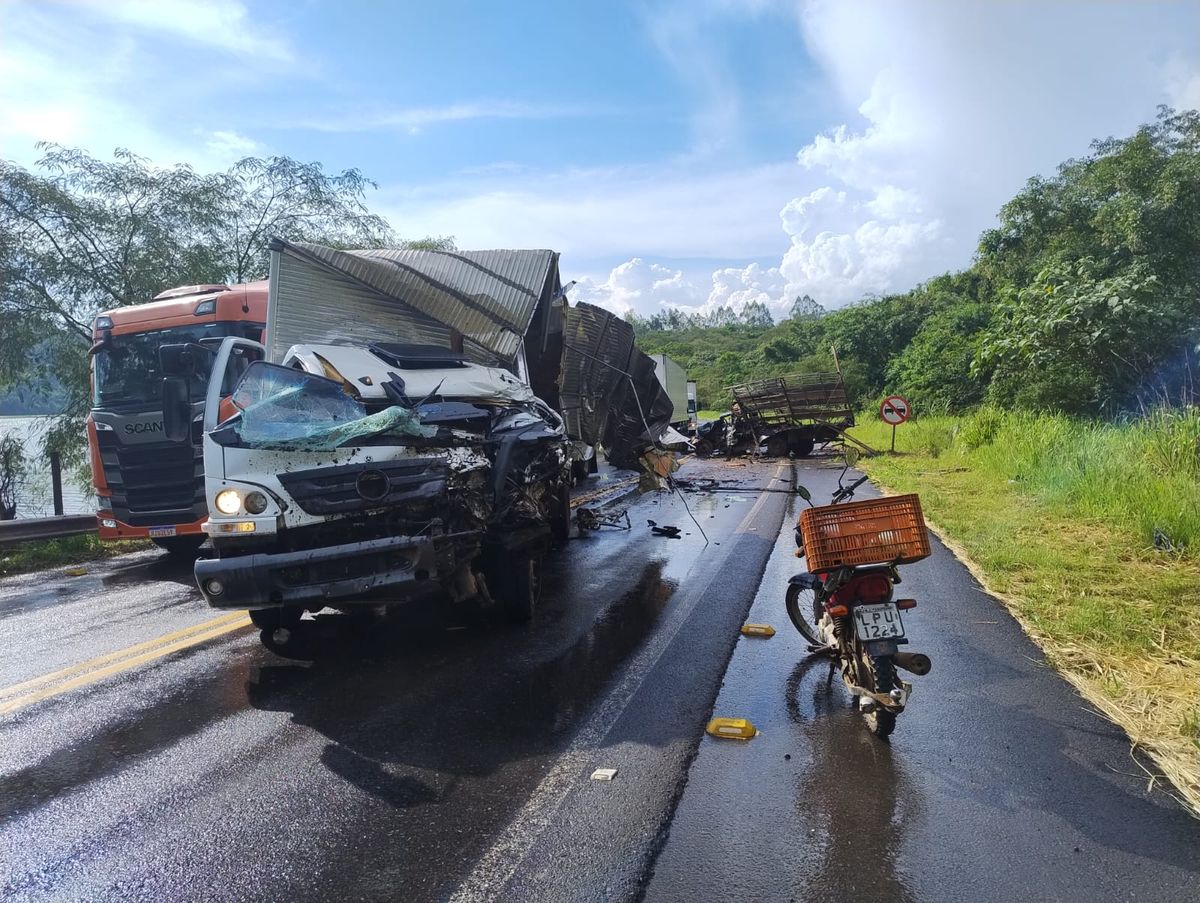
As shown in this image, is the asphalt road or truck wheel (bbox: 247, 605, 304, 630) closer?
the asphalt road

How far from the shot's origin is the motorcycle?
4060 mm

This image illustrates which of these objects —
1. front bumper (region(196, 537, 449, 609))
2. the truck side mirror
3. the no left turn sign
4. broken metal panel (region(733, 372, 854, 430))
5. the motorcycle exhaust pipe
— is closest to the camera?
the motorcycle exhaust pipe

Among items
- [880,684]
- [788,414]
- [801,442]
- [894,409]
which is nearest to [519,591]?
[880,684]

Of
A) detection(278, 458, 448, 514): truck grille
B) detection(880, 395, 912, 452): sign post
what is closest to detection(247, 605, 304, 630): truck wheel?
detection(278, 458, 448, 514): truck grille

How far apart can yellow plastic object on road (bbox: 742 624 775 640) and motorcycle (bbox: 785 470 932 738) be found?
3.48ft

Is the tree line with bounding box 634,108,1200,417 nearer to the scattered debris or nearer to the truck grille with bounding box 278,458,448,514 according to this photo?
the scattered debris

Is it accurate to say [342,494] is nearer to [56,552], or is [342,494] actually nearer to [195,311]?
[195,311]

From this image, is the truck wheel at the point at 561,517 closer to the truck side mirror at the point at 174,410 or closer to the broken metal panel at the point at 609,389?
the broken metal panel at the point at 609,389

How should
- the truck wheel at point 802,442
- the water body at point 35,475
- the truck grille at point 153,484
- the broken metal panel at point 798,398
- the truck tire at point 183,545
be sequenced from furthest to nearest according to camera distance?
the truck wheel at point 802,442 < the broken metal panel at point 798,398 < the water body at point 35,475 < the truck tire at point 183,545 < the truck grille at point 153,484

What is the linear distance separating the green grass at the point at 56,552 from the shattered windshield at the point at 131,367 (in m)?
A: 2.25

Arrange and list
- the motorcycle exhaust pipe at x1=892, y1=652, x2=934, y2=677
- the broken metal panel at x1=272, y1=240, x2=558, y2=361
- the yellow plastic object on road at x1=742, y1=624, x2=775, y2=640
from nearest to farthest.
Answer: the motorcycle exhaust pipe at x1=892, y1=652, x2=934, y2=677 → the yellow plastic object on road at x1=742, y1=624, x2=775, y2=640 → the broken metal panel at x1=272, y1=240, x2=558, y2=361

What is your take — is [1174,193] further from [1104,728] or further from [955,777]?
[955,777]

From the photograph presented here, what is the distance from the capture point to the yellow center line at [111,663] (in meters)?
4.73

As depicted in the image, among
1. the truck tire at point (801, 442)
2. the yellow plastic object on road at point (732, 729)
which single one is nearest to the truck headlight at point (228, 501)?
the yellow plastic object on road at point (732, 729)
